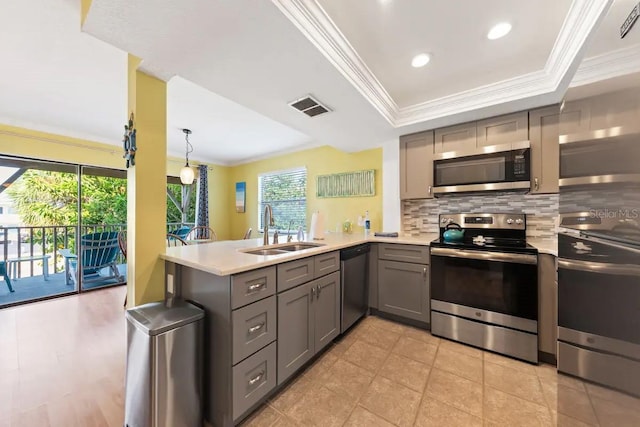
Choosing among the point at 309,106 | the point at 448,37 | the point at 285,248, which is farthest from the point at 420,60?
the point at 285,248

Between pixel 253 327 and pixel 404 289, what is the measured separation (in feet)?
5.66

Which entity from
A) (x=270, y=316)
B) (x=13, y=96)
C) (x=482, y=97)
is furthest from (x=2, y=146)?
(x=482, y=97)

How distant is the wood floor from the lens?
4.63ft

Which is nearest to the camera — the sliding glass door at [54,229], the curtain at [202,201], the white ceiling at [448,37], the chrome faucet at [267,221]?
the white ceiling at [448,37]

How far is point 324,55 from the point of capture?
1497mm

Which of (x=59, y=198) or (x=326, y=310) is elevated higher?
(x=59, y=198)

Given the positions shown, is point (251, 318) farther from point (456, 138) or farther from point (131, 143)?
point (456, 138)

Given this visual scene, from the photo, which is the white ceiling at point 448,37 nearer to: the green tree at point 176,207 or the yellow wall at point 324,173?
the yellow wall at point 324,173

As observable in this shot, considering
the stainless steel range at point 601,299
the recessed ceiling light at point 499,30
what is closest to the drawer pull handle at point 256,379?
the stainless steel range at point 601,299

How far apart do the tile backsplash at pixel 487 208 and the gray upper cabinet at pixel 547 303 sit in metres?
0.68

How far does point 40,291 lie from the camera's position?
3.51 metres

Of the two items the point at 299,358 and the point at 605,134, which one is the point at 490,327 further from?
the point at 605,134

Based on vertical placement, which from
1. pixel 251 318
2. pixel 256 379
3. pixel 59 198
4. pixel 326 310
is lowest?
pixel 256 379

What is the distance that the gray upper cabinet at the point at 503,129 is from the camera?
88.7 inches
